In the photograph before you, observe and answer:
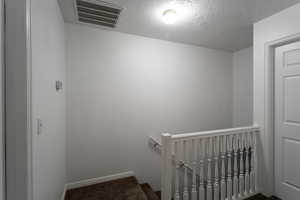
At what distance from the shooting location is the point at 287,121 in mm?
1874

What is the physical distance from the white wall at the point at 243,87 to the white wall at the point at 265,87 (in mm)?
Result: 1067

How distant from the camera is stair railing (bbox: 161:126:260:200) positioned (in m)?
1.51

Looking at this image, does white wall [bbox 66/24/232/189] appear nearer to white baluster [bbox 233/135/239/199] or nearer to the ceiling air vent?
the ceiling air vent

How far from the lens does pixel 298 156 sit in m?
1.78

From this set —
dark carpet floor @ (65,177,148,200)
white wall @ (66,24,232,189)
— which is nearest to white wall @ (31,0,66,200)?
dark carpet floor @ (65,177,148,200)

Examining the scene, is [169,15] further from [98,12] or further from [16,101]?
[16,101]

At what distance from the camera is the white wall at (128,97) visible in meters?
2.16

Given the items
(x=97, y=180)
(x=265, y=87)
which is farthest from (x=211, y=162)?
(x=97, y=180)

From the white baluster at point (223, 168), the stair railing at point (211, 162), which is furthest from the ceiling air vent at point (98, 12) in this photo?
the white baluster at point (223, 168)

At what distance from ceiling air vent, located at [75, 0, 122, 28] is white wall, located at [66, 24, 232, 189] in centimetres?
20

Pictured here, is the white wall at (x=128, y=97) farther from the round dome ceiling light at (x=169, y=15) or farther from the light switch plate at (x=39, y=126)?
the light switch plate at (x=39, y=126)

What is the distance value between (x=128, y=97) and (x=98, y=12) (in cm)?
126

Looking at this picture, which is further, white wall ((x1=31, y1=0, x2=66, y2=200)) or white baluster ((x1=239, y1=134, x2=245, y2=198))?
white baluster ((x1=239, y1=134, x2=245, y2=198))

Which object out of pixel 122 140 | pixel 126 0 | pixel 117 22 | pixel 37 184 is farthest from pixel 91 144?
pixel 126 0
